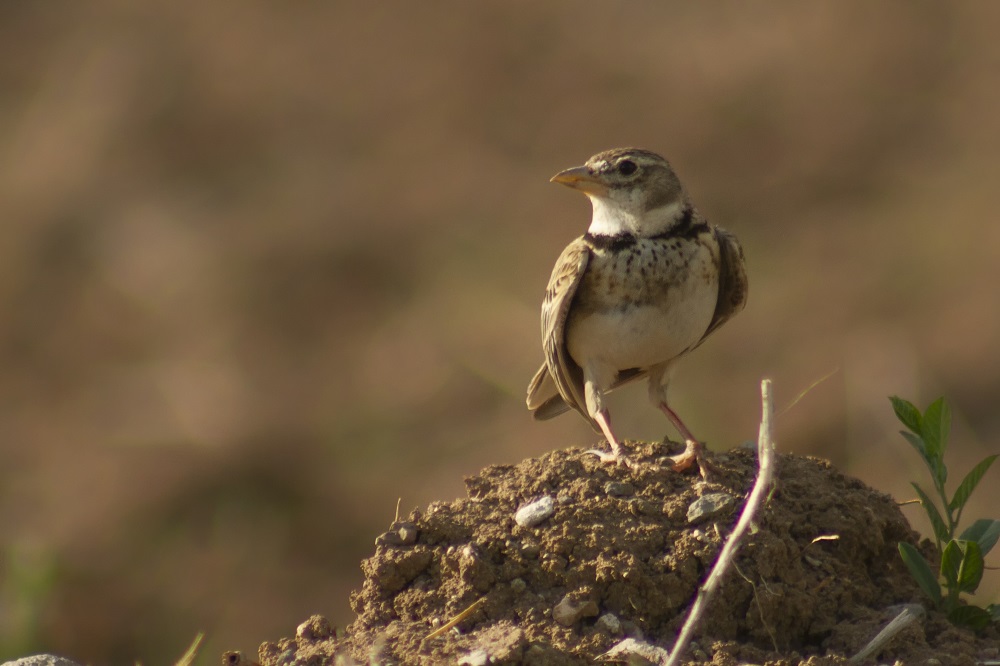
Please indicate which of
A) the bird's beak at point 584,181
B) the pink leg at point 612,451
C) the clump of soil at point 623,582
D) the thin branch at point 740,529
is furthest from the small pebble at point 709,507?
the bird's beak at point 584,181

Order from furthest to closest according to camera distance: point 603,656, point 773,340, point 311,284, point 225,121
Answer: point 225,121
point 311,284
point 773,340
point 603,656

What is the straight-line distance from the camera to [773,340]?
448 inches

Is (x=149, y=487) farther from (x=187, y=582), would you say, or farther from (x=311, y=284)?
(x=311, y=284)

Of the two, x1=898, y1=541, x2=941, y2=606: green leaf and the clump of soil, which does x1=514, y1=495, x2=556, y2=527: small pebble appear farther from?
x1=898, y1=541, x2=941, y2=606: green leaf

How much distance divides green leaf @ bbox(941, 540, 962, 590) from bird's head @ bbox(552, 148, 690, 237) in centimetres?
197

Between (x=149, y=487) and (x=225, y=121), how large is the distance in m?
5.50

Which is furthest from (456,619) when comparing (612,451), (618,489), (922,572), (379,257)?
(379,257)

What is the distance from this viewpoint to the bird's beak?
5996 mm

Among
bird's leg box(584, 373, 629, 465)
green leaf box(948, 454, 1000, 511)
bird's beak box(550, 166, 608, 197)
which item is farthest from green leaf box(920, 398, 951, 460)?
bird's beak box(550, 166, 608, 197)

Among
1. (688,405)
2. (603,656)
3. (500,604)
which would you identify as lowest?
(603,656)

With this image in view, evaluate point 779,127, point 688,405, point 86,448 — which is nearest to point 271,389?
point 86,448

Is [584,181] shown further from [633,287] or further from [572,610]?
[572,610]

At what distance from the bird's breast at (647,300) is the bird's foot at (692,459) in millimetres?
752

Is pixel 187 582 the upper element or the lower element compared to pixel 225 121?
lower
